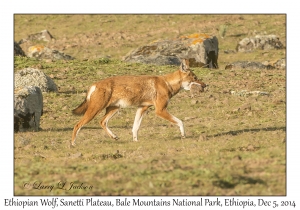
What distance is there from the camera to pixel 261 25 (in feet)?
172

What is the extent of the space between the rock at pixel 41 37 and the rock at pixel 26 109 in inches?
1319

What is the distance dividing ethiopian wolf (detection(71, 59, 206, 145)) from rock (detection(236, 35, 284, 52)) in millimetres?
25542

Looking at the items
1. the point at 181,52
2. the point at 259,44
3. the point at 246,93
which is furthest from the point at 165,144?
the point at 259,44

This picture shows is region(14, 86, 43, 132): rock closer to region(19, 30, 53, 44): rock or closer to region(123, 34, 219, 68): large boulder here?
region(123, 34, 219, 68): large boulder

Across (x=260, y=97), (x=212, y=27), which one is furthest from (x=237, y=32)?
(x=260, y=97)

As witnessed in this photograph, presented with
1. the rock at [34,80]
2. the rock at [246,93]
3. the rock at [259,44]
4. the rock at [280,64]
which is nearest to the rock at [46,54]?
the rock at [34,80]

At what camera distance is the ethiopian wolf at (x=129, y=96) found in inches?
661

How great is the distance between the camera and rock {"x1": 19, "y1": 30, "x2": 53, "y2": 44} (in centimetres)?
5225

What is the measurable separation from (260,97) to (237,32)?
2634 centimetres

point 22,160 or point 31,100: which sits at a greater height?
point 31,100

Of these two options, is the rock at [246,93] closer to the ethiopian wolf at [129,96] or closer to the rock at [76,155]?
the ethiopian wolf at [129,96]

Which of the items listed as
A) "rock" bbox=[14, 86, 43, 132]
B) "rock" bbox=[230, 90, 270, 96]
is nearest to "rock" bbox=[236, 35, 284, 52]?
"rock" bbox=[230, 90, 270, 96]

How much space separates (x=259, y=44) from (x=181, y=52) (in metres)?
10.1

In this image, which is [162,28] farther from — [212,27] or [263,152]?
[263,152]
